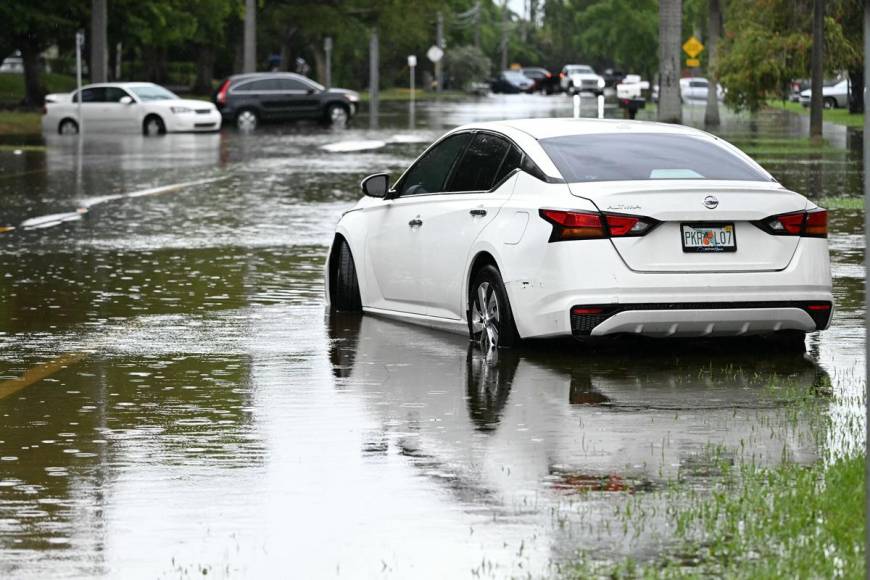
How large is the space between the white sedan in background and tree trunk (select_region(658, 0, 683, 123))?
1249cm

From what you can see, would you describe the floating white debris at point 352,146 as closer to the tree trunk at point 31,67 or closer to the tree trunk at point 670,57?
the tree trunk at point 670,57

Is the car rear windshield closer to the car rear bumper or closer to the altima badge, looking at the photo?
the altima badge

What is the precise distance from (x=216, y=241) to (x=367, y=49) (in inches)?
3644

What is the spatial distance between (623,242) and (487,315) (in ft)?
4.07

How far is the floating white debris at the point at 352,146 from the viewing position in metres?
40.5

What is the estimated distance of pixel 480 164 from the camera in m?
12.6

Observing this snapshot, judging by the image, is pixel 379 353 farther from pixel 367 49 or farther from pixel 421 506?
pixel 367 49

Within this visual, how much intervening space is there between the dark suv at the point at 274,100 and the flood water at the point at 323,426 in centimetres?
3745

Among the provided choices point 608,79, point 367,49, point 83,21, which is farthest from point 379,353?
point 608,79

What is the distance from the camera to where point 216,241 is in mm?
20047

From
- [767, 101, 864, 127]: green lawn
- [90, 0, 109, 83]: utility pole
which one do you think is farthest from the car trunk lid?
[90, 0, 109, 83]: utility pole

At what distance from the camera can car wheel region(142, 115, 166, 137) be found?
50281mm

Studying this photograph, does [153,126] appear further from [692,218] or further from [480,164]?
[692,218]

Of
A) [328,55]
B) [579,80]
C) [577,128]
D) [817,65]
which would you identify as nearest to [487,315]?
[577,128]
